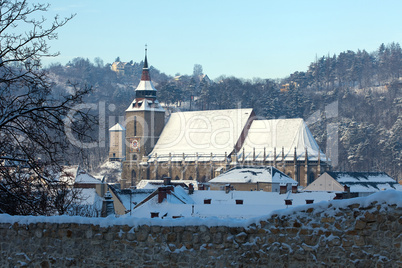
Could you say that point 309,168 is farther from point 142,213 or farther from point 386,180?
point 142,213

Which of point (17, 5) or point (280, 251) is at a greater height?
point (17, 5)

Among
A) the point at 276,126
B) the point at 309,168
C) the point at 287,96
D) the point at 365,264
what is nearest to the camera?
the point at 365,264

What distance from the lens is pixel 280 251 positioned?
7617mm

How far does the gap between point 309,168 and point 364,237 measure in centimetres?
7674

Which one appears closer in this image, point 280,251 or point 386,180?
point 280,251

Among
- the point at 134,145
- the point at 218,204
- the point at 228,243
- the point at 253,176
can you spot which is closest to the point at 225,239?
the point at 228,243

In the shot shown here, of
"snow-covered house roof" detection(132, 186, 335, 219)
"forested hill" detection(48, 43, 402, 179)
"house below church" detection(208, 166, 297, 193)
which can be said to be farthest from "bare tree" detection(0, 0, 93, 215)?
"forested hill" detection(48, 43, 402, 179)

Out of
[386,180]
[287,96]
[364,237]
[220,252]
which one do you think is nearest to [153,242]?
[220,252]

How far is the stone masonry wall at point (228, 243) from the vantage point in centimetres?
723

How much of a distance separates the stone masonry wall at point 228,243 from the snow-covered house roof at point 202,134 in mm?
81132

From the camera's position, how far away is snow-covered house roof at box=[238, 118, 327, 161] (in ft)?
283

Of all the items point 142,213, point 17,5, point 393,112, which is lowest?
point 142,213

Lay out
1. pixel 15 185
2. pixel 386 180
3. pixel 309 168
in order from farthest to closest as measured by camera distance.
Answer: pixel 309 168 < pixel 386 180 < pixel 15 185

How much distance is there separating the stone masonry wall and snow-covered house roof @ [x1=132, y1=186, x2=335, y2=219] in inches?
784
